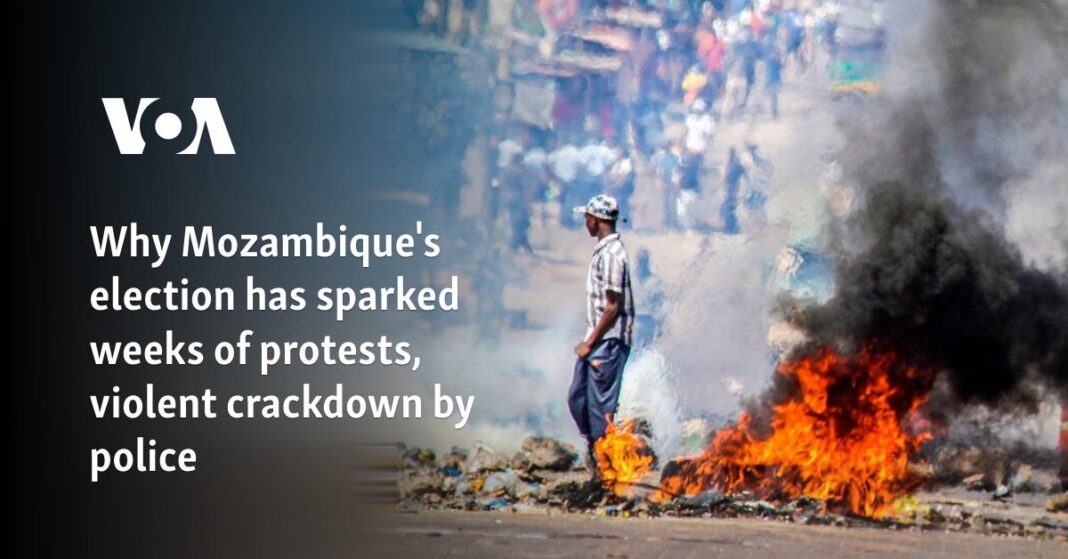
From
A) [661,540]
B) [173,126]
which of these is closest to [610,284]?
[661,540]

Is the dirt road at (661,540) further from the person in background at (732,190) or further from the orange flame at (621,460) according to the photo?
the person in background at (732,190)

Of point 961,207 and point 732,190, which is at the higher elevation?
point 732,190

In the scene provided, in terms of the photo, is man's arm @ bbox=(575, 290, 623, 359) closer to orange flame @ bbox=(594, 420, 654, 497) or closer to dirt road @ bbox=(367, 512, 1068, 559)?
orange flame @ bbox=(594, 420, 654, 497)

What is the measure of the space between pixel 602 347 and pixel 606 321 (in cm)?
20

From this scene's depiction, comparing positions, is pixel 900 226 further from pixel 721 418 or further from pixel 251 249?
pixel 251 249

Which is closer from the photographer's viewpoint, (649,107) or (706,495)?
(706,495)

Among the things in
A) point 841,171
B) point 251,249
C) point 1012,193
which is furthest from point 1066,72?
point 251,249

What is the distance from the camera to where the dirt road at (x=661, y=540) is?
35.6 feet

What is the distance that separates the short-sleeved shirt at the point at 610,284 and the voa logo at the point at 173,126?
3.34m

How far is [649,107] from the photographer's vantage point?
13.8 metres

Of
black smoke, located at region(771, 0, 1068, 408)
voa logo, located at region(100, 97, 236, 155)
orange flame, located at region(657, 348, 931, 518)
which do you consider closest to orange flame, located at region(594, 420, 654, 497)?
orange flame, located at region(657, 348, 931, 518)

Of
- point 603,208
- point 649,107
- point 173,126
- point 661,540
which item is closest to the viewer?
point 661,540

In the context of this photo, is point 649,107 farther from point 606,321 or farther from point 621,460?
point 621,460

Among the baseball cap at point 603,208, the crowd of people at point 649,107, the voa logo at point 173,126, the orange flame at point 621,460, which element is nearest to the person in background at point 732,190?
the crowd of people at point 649,107
